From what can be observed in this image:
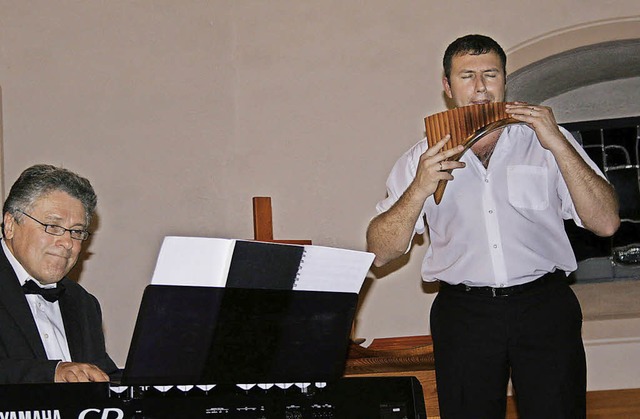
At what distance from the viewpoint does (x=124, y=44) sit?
17.6 ft

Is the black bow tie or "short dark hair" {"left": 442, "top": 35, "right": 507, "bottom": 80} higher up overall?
"short dark hair" {"left": 442, "top": 35, "right": 507, "bottom": 80}

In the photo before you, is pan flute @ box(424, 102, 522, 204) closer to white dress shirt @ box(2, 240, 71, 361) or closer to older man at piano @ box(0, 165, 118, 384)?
older man at piano @ box(0, 165, 118, 384)

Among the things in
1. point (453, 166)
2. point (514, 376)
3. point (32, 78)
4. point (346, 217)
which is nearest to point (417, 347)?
point (514, 376)

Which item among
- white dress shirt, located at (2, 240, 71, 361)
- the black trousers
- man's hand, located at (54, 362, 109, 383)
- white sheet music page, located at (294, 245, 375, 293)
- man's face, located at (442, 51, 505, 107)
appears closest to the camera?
white sheet music page, located at (294, 245, 375, 293)

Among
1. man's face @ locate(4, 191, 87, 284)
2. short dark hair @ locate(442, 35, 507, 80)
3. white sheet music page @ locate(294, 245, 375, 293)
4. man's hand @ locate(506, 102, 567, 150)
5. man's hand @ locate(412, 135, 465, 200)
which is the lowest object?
white sheet music page @ locate(294, 245, 375, 293)

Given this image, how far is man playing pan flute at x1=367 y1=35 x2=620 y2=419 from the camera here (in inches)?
118

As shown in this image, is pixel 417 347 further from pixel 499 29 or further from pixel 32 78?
pixel 32 78

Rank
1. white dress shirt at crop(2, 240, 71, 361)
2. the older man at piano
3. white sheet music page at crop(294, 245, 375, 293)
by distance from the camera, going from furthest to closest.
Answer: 1. white dress shirt at crop(2, 240, 71, 361)
2. the older man at piano
3. white sheet music page at crop(294, 245, 375, 293)

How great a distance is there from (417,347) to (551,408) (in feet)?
3.12

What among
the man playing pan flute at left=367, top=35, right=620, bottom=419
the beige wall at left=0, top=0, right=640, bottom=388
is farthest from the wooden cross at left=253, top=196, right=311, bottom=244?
the man playing pan flute at left=367, top=35, right=620, bottom=419

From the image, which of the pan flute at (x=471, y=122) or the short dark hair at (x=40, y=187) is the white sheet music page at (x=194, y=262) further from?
the pan flute at (x=471, y=122)

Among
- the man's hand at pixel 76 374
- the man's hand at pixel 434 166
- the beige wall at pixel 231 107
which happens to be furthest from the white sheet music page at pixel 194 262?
the beige wall at pixel 231 107

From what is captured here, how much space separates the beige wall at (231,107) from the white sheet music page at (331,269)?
304 cm

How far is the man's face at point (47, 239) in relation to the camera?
281cm
